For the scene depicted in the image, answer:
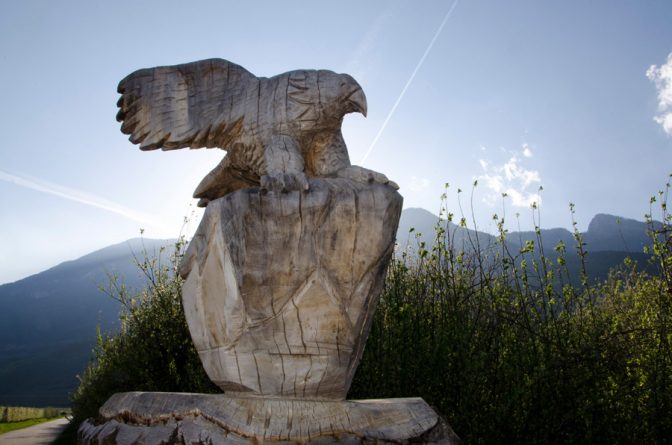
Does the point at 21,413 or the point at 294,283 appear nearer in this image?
the point at 294,283

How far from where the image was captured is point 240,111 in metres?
2.50

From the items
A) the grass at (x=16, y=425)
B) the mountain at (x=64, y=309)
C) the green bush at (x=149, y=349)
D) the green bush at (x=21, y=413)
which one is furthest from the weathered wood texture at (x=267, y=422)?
the green bush at (x=21, y=413)

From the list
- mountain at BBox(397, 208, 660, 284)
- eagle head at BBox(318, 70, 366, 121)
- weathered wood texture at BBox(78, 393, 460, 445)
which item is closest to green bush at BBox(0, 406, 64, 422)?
mountain at BBox(397, 208, 660, 284)

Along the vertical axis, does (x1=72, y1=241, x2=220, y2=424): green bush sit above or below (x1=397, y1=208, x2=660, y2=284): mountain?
below

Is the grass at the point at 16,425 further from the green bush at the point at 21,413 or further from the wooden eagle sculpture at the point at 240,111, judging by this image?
the wooden eagle sculpture at the point at 240,111

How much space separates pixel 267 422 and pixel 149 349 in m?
5.24

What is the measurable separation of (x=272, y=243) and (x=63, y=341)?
44836 millimetres

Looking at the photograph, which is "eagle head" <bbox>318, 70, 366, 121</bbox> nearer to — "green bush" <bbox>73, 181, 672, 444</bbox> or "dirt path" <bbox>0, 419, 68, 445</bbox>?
"green bush" <bbox>73, 181, 672, 444</bbox>

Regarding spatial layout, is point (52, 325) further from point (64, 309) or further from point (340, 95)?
point (340, 95)

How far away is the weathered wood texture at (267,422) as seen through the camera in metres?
1.71

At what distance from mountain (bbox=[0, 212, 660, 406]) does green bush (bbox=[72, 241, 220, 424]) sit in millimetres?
1497

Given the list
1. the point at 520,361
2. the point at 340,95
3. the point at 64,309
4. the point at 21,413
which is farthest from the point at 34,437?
the point at 64,309

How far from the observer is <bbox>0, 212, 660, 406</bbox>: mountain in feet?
75.5

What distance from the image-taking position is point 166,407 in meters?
1.85
